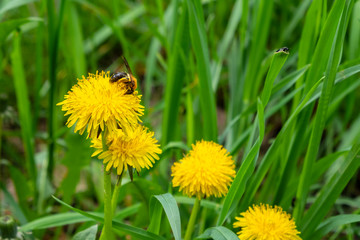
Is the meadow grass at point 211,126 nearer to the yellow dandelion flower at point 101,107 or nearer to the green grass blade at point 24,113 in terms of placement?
the green grass blade at point 24,113

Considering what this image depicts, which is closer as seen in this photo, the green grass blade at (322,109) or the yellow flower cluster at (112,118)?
the yellow flower cluster at (112,118)

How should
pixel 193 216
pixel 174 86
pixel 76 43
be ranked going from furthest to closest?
pixel 76 43
pixel 174 86
pixel 193 216

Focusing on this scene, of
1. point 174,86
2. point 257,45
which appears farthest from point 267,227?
point 257,45

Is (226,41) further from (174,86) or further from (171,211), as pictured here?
(171,211)

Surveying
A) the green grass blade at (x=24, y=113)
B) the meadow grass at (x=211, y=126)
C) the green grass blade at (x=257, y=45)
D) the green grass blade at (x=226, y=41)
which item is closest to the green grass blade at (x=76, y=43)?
the meadow grass at (x=211, y=126)

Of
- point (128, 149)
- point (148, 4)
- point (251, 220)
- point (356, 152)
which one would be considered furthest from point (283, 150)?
point (148, 4)

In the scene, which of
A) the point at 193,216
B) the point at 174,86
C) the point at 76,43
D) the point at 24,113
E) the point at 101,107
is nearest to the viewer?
the point at 101,107
